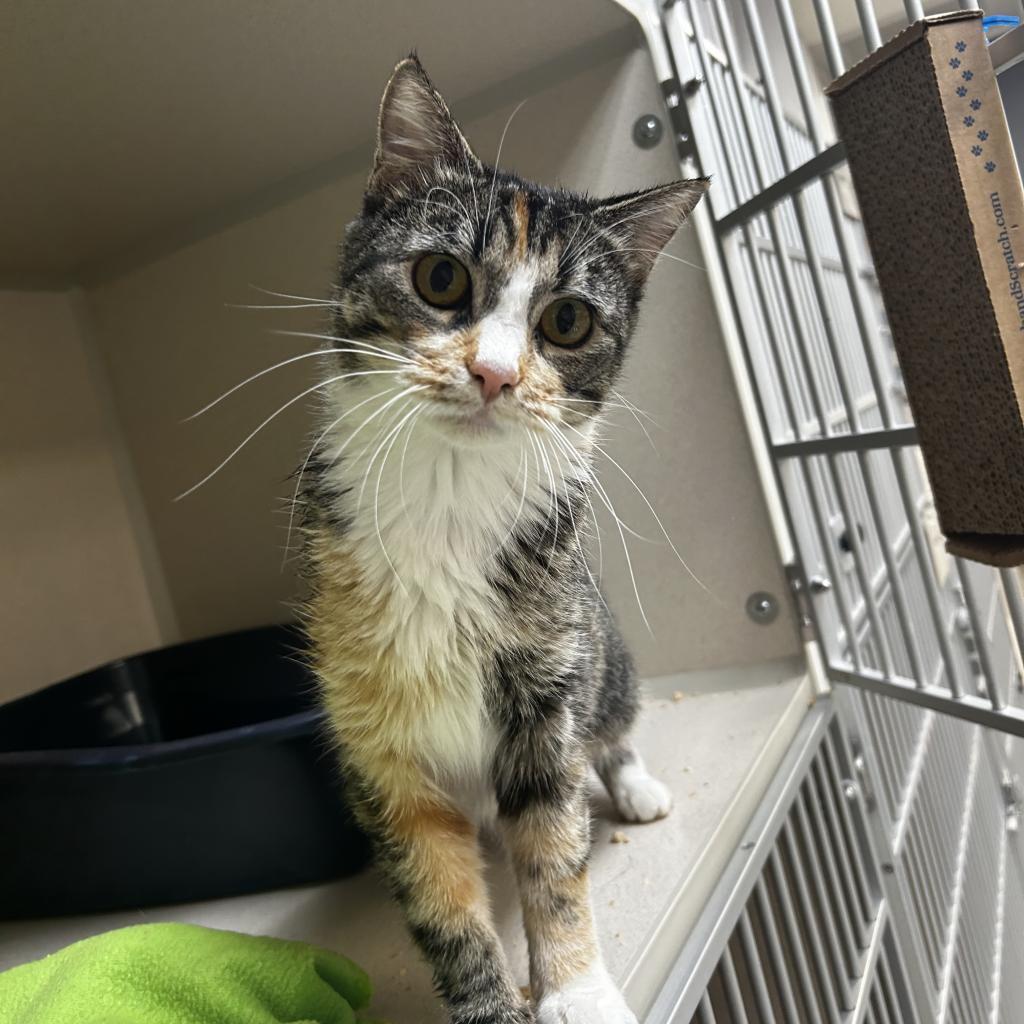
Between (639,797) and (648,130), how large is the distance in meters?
1.00

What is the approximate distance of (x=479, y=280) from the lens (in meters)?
0.70

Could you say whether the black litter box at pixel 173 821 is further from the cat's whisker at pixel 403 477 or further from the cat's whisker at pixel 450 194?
the cat's whisker at pixel 450 194

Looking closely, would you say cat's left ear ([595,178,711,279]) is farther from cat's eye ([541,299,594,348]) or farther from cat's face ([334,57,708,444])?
cat's eye ([541,299,594,348])

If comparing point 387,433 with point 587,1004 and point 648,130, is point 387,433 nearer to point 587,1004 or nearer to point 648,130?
point 587,1004

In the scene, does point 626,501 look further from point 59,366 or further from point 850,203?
point 59,366

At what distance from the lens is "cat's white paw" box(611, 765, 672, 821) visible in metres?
0.91

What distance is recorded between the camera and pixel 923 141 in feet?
2.11

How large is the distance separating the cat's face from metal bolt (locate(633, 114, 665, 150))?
0.43 meters

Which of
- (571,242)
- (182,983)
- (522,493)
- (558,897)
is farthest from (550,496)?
(182,983)

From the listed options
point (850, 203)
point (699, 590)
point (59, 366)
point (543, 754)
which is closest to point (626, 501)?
point (699, 590)

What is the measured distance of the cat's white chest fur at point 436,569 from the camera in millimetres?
699

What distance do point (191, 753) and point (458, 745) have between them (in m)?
0.33

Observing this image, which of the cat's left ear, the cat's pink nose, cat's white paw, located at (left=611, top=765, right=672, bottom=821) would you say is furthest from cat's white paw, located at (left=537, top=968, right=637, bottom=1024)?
the cat's left ear

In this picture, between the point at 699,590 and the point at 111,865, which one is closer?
the point at 111,865
